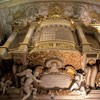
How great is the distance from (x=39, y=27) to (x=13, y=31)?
1600mm

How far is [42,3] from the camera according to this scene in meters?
18.5

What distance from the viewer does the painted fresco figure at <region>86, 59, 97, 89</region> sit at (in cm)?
1249

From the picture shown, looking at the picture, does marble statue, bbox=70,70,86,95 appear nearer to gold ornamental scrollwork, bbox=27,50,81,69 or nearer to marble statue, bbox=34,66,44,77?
gold ornamental scrollwork, bbox=27,50,81,69

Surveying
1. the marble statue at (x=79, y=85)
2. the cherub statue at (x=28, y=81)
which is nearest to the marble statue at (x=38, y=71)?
the cherub statue at (x=28, y=81)

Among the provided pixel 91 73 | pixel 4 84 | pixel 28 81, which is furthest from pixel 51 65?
pixel 4 84

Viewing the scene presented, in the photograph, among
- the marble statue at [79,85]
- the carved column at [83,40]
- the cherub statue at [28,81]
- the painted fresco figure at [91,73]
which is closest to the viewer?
the cherub statue at [28,81]

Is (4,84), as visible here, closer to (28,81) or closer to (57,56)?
(28,81)

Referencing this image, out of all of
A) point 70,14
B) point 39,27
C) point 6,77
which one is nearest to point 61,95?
point 6,77

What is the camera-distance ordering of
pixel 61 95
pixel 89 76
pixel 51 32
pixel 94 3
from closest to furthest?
pixel 61 95
pixel 89 76
pixel 51 32
pixel 94 3

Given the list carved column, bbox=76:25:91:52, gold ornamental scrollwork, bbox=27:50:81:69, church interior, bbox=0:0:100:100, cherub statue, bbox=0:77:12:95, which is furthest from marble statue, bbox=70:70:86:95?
cherub statue, bbox=0:77:12:95

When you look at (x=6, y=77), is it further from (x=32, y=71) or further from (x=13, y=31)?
(x=13, y=31)

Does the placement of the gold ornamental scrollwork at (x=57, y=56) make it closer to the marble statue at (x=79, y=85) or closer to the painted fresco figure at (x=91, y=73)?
the painted fresco figure at (x=91, y=73)

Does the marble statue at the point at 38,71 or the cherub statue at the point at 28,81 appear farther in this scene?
the marble statue at the point at 38,71

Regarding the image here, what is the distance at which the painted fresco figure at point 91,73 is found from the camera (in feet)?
41.0
